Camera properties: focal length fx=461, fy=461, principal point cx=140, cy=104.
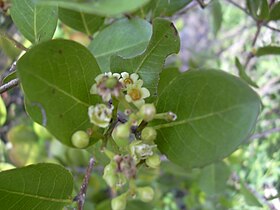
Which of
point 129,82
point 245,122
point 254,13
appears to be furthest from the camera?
point 254,13

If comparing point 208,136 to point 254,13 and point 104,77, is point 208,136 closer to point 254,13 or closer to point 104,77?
point 104,77

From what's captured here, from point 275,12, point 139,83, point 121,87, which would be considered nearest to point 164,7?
point 275,12

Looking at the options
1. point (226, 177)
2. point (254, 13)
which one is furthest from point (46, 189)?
point (226, 177)

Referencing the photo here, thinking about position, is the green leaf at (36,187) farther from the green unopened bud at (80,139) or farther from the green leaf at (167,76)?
the green leaf at (167,76)

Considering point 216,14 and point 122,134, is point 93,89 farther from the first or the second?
point 216,14

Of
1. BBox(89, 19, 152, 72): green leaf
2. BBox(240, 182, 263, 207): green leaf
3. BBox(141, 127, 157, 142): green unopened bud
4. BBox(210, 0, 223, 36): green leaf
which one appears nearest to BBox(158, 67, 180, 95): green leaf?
BBox(89, 19, 152, 72): green leaf

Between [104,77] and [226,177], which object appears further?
[226,177]

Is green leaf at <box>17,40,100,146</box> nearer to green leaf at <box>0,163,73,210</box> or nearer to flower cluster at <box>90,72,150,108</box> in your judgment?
flower cluster at <box>90,72,150,108</box>

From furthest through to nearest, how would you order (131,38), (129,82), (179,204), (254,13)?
(179,204) < (254,13) < (131,38) < (129,82)
